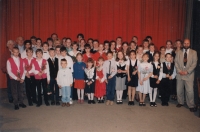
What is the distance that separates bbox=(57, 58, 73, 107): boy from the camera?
4.89 metres

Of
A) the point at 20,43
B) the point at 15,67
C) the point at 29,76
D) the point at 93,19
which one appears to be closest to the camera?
the point at 15,67

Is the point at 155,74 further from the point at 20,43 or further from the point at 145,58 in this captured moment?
the point at 20,43

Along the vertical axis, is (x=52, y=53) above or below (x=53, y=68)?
above

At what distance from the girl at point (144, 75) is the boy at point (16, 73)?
273 centimetres

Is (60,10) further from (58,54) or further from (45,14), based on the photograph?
(58,54)

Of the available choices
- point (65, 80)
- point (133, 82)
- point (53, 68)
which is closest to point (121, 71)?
point (133, 82)

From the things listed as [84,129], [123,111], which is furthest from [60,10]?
[84,129]

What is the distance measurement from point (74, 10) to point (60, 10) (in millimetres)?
477

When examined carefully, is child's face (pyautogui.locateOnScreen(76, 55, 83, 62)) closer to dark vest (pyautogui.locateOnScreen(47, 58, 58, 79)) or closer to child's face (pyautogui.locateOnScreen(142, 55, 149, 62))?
dark vest (pyautogui.locateOnScreen(47, 58, 58, 79))

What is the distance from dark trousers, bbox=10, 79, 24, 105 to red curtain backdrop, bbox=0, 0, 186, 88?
2.62 metres

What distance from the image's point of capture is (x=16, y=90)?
4.71 m

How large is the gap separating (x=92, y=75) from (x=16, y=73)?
1.74m

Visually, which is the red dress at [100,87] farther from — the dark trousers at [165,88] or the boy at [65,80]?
the dark trousers at [165,88]

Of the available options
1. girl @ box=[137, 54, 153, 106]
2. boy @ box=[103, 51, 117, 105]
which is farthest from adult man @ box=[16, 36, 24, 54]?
girl @ box=[137, 54, 153, 106]
